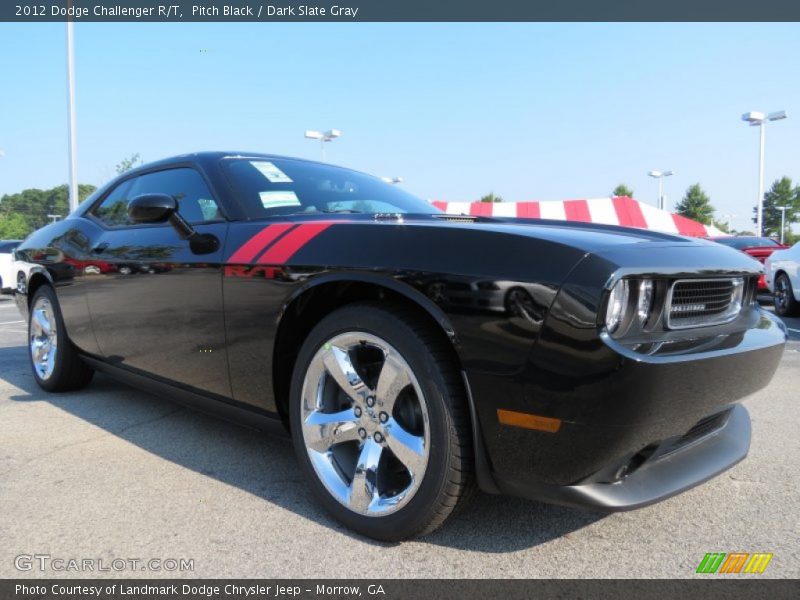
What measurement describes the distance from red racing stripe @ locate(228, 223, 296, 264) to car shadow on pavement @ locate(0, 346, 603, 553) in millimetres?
726

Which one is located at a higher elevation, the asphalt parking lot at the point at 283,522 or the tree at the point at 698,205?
the tree at the point at 698,205

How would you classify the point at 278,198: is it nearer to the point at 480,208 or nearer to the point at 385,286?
the point at 385,286

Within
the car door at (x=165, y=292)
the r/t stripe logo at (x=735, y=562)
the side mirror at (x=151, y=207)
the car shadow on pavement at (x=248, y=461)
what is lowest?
the r/t stripe logo at (x=735, y=562)

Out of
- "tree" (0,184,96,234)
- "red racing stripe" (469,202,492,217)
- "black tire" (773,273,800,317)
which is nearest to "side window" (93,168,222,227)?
"black tire" (773,273,800,317)

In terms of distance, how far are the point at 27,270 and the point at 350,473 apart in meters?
3.29

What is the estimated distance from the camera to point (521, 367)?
5.28 feet

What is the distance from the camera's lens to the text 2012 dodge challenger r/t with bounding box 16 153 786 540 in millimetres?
1586

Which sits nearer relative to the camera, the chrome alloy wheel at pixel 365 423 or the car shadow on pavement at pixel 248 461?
the chrome alloy wheel at pixel 365 423

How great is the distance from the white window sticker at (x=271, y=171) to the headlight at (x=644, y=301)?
1727 mm

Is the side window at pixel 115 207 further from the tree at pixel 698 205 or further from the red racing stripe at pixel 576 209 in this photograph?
the tree at pixel 698 205

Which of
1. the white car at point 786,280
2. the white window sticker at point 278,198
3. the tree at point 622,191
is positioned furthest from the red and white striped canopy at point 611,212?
the tree at point 622,191

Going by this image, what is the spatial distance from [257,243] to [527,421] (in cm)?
126

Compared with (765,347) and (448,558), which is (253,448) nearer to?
(448,558)

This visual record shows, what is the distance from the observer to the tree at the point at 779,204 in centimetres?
7388
